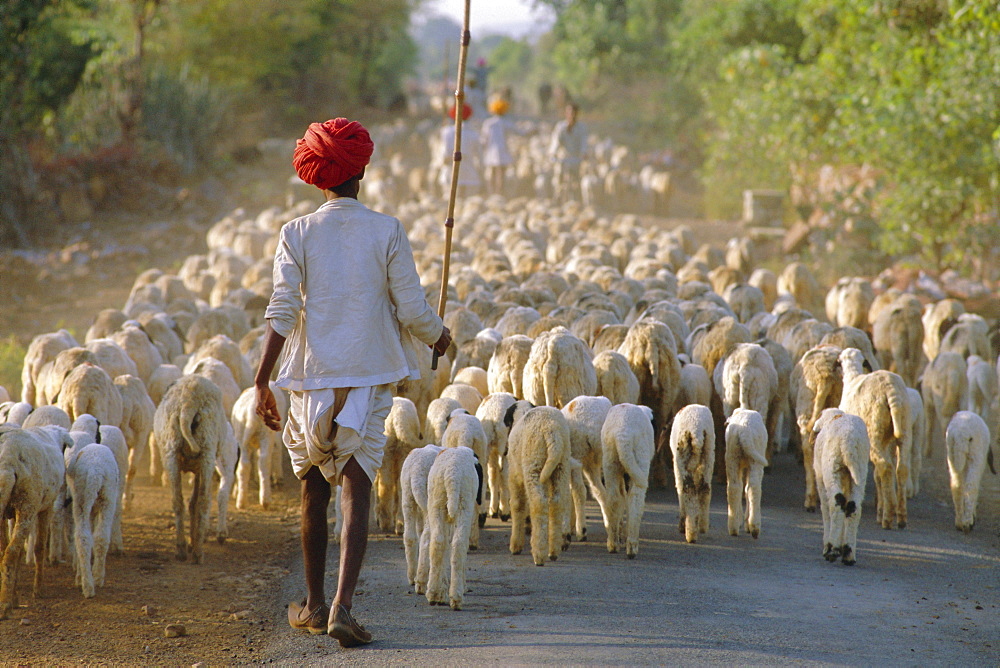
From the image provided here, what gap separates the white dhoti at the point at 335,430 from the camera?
4.25 meters

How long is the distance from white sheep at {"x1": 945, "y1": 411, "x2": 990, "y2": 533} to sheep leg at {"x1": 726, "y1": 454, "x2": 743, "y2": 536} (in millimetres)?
1363

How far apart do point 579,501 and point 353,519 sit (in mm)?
2151

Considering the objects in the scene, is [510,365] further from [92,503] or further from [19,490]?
[19,490]

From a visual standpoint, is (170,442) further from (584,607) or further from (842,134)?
(842,134)

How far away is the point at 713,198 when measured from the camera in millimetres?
21438

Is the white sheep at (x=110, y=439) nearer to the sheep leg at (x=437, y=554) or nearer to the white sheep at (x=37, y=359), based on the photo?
the sheep leg at (x=437, y=554)

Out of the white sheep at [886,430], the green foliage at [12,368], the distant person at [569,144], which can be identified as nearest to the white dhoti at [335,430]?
the white sheep at [886,430]

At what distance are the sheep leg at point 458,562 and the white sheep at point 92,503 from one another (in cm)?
182

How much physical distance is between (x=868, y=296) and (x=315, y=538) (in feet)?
24.9

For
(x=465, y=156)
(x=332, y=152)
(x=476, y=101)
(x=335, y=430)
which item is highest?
(x=476, y=101)

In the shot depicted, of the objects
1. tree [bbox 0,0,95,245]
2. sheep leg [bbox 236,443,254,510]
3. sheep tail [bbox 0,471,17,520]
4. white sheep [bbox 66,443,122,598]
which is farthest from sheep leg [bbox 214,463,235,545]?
tree [bbox 0,0,95,245]

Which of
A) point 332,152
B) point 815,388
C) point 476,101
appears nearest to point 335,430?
point 332,152

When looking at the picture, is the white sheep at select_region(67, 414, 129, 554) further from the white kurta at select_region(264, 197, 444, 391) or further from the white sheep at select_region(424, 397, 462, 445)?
the white kurta at select_region(264, 197, 444, 391)

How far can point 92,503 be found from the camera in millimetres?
5312
